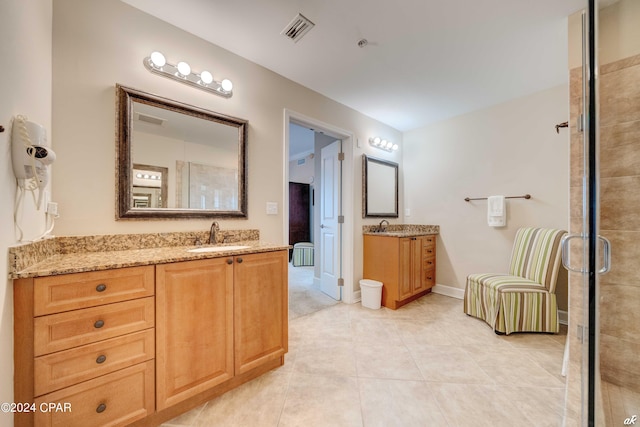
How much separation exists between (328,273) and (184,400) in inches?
85.6

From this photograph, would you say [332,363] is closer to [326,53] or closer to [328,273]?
[328,273]

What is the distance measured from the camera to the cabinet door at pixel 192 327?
121 centimetres

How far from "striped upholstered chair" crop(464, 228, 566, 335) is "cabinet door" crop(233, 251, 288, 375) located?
201cm

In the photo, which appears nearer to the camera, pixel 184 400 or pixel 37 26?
pixel 37 26

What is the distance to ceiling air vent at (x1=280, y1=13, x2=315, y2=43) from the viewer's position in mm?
1656

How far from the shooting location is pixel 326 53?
6.59ft

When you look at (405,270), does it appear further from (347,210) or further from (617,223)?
(617,223)

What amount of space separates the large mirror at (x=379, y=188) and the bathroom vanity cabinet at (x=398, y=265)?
1.50 ft

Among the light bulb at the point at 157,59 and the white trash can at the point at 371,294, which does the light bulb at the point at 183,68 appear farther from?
the white trash can at the point at 371,294

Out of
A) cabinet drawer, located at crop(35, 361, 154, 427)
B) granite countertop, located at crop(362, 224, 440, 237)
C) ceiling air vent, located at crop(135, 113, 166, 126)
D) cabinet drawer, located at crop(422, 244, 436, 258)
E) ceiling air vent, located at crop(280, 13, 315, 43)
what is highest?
ceiling air vent, located at crop(280, 13, 315, 43)

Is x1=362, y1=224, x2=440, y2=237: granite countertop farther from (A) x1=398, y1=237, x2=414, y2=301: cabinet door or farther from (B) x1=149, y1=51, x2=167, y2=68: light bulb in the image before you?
(B) x1=149, y1=51, x2=167, y2=68: light bulb

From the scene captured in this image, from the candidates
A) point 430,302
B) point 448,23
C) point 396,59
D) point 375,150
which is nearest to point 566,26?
point 448,23

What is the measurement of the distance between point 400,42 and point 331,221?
2.07 m

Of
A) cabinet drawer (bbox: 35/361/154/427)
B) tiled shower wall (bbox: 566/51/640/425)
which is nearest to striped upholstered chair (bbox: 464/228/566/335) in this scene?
tiled shower wall (bbox: 566/51/640/425)
